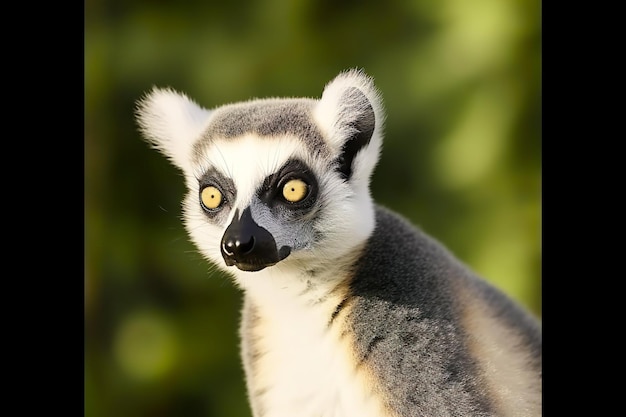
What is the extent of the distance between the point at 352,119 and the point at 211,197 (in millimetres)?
288

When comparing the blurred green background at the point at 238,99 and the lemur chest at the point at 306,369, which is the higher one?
the blurred green background at the point at 238,99

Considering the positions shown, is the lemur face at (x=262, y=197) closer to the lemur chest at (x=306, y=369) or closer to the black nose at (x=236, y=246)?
the black nose at (x=236, y=246)

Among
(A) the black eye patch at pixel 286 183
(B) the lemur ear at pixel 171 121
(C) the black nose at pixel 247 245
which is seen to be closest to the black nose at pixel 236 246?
(C) the black nose at pixel 247 245

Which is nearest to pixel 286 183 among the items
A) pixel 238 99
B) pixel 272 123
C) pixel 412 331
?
pixel 272 123

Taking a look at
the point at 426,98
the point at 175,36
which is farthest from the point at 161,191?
the point at 426,98

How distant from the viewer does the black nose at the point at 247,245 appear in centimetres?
120

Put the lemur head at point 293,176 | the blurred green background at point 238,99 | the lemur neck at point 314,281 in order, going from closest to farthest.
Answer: the lemur head at point 293,176 < the lemur neck at point 314,281 < the blurred green background at point 238,99

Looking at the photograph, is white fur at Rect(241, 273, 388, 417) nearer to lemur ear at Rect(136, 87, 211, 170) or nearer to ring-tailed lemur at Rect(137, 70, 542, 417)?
ring-tailed lemur at Rect(137, 70, 542, 417)

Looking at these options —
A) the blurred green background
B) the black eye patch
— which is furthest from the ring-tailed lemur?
the blurred green background

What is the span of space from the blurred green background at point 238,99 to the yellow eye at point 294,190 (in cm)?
30

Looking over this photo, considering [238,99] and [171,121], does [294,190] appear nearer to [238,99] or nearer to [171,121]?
[171,121]

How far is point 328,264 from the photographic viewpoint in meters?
1.40
